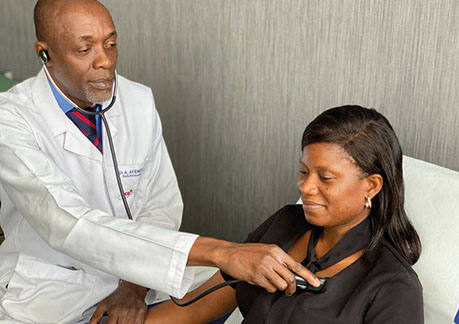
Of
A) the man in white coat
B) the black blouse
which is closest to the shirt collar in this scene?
the man in white coat

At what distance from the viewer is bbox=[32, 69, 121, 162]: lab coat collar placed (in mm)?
1779

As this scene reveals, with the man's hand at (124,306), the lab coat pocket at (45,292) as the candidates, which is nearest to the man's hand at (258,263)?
the man's hand at (124,306)

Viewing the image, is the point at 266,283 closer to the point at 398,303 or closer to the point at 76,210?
the point at 398,303

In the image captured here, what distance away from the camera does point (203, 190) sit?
2.56 meters

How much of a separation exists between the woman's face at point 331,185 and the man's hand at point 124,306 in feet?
1.94

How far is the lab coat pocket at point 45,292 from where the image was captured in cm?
169

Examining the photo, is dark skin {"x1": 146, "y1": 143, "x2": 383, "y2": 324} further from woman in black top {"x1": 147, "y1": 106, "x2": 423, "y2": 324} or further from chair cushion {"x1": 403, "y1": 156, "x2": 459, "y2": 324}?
chair cushion {"x1": 403, "y1": 156, "x2": 459, "y2": 324}


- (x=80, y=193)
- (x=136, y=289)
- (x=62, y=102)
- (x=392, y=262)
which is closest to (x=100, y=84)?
(x=62, y=102)

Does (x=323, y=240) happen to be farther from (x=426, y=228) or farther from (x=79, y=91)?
(x=79, y=91)

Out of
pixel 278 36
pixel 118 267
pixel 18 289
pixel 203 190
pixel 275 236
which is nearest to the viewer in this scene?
pixel 118 267

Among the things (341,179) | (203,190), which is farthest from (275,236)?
(203,190)

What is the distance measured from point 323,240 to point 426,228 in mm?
256

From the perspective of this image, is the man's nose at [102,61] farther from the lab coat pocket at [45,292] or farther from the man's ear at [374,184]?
the man's ear at [374,184]

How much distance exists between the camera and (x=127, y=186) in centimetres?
193
